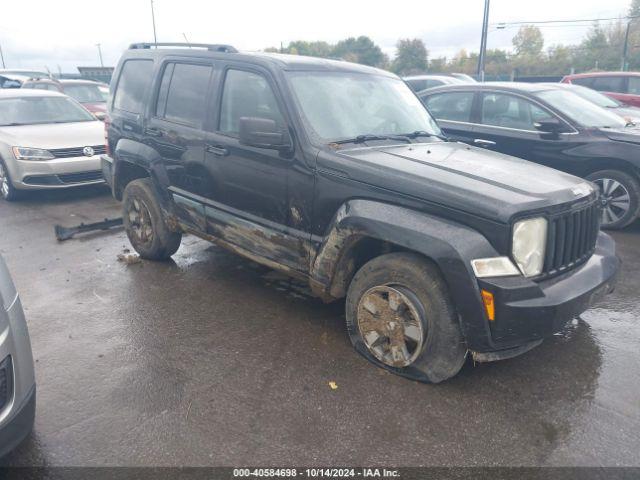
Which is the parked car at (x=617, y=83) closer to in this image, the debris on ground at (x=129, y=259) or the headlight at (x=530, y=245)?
the headlight at (x=530, y=245)

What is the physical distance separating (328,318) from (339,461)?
5.18ft

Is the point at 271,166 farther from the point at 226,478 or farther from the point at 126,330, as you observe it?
the point at 226,478

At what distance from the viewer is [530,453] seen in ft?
8.16

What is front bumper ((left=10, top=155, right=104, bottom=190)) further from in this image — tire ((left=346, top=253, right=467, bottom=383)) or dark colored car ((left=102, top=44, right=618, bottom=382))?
tire ((left=346, top=253, right=467, bottom=383))

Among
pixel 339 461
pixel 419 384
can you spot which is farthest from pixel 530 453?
pixel 339 461

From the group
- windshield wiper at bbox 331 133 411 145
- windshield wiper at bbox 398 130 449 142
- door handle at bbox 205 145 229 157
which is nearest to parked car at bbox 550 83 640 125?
windshield wiper at bbox 398 130 449 142

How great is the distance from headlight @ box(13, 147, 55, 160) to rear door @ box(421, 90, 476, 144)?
5727 millimetres

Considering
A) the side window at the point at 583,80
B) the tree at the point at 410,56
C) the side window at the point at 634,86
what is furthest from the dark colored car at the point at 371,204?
the tree at the point at 410,56

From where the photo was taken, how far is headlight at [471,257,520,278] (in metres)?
2.63

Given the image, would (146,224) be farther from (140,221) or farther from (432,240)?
(432,240)

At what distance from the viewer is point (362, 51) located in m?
65.9

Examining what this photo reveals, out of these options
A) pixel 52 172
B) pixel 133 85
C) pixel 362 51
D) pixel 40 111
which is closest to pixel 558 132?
pixel 133 85

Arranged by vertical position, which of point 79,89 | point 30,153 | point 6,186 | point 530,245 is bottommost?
point 6,186

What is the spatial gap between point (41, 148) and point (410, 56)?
56988mm
